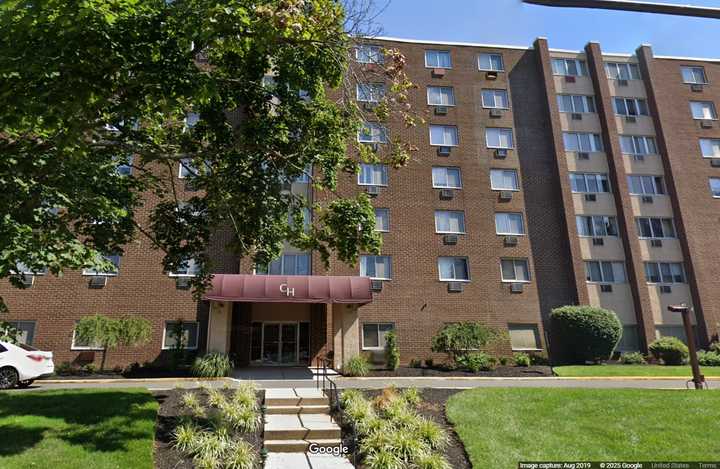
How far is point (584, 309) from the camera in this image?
22312 millimetres

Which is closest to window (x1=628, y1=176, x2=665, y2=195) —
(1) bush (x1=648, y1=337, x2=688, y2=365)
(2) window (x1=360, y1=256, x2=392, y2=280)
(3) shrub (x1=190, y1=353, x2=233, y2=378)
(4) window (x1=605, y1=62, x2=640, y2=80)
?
(4) window (x1=605, y1=62, x2=640, y2=80)

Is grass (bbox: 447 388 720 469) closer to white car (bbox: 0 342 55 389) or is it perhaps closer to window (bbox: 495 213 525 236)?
white car (bbox: 0 342 55 389)

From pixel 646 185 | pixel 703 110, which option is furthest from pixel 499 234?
pixel 703 110

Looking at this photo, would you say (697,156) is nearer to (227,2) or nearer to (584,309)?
(584,309)

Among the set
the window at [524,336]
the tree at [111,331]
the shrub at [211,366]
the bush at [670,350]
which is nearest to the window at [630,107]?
the bush at [670,350]

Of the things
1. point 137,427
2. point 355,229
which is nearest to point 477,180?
point 355,229

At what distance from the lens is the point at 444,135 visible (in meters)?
26.5

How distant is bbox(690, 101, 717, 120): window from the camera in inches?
1148

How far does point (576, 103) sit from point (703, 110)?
29.1 feet

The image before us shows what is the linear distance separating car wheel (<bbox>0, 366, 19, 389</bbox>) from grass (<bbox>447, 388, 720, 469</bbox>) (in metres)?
13.6

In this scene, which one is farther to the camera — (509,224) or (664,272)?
(664,272)

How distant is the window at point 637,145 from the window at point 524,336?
44.3 feet

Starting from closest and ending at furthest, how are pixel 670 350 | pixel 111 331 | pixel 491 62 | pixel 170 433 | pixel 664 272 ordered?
pixel 170 433
pixel 111 331
pixel 670 350
pixel 664 272
pixel 491 62

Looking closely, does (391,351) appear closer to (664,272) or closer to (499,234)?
(499,234)
